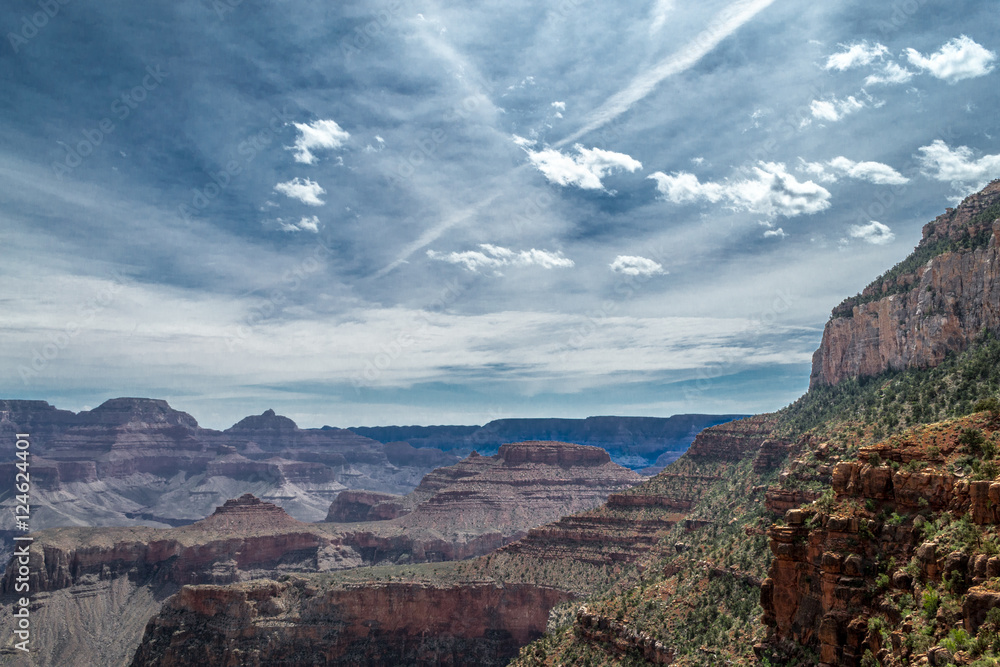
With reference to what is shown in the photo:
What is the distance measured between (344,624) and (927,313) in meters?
91.8

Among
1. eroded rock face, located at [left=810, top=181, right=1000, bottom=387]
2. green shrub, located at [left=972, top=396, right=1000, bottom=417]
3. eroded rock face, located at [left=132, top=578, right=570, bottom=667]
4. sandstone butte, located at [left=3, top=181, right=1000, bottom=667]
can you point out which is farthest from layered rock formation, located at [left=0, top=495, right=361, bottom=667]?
green shrub, located at [left=972, top=396, right=1000, bottom=417]

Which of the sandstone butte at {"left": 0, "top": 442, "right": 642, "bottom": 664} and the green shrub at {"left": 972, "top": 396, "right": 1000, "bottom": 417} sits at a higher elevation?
the green shrub at {"left": 972, "top": 396, "right": 1000, "bottom": 417}

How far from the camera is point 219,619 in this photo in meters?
104

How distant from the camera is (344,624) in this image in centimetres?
11106

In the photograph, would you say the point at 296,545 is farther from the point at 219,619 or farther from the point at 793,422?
the point at 793,422

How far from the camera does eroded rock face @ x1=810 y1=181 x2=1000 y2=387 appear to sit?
203 ft

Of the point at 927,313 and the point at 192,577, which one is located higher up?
the point at 927,313

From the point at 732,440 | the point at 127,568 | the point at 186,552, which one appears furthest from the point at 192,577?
the point at 732,440

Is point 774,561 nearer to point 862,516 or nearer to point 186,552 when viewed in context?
point 862,516

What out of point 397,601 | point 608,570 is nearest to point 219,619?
point 397,601

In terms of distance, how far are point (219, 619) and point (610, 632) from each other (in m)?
73.3

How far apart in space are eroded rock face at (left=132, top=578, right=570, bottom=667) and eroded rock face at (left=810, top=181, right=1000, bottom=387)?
174ft

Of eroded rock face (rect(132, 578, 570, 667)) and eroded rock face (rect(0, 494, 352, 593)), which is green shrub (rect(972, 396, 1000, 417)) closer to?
eroded rock face (rect(132, 578, 570, 667))

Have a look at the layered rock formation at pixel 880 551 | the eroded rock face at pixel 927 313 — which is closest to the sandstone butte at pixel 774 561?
the layered rock formation at pixel 880 551
